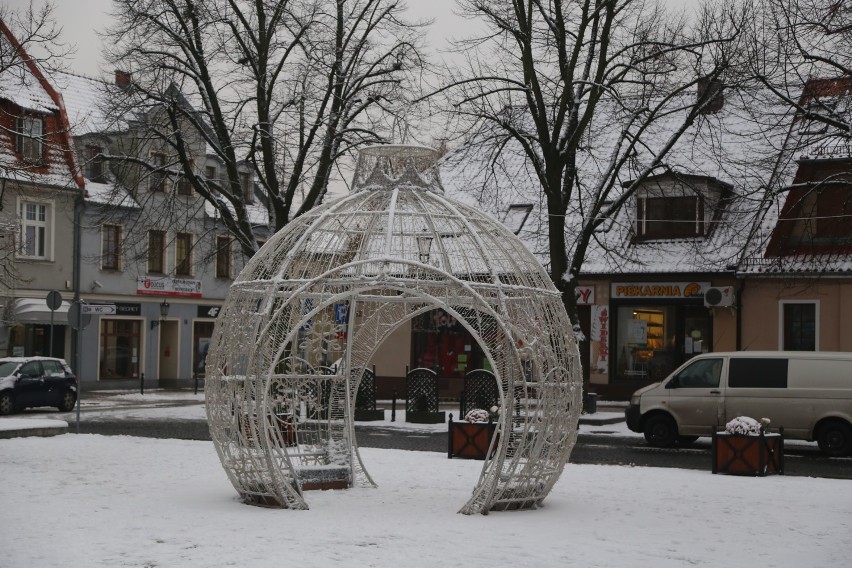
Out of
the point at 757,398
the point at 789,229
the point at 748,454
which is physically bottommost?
the point at 748,454

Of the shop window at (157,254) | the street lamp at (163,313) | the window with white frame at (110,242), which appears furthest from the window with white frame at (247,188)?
the street lamp at (163,313)

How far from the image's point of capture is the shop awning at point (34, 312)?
118 ft

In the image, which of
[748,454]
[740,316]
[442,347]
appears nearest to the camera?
[748,454]

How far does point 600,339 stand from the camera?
31562mm

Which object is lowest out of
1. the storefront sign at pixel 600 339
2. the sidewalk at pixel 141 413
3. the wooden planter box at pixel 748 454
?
the sidewalk at pixel 141 413

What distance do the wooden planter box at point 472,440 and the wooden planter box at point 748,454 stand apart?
333 centimetres

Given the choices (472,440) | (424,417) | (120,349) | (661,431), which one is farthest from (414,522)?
(120,349)

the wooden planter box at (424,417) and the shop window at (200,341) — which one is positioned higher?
the shop window at (200,341)

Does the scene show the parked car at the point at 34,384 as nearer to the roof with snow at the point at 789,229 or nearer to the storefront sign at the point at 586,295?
the storefront sign at the point at 586,295

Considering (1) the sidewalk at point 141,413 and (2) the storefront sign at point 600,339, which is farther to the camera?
(2) the storefront sign at point 600,339

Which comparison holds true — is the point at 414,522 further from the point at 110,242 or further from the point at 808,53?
the point at 110,242

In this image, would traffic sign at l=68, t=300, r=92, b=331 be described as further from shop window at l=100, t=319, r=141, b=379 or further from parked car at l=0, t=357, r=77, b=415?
shop window at l=100, t=319, r=141, b=379

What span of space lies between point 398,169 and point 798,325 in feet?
61.6

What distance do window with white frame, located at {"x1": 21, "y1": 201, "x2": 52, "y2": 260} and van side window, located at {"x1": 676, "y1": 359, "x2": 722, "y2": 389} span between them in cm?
2415
